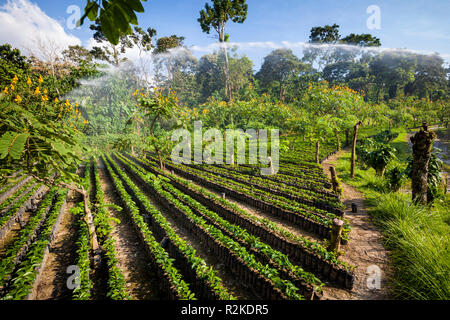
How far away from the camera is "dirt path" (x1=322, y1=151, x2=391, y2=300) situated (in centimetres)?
420

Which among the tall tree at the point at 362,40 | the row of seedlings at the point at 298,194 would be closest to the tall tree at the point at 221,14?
the row of seedlings at the point at 298,194

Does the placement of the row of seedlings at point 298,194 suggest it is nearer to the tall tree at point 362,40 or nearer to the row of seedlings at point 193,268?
the row of seedlings at point 193,268

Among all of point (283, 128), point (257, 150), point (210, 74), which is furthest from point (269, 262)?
point (210, 74)

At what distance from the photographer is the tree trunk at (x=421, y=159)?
20.4 ft

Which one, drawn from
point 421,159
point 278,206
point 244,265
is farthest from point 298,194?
point 244,265

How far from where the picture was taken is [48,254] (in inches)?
220

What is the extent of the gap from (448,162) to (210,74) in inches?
2005

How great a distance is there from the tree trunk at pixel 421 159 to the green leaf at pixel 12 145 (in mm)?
9514

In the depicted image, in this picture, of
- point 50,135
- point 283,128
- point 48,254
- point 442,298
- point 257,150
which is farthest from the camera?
point 283,128

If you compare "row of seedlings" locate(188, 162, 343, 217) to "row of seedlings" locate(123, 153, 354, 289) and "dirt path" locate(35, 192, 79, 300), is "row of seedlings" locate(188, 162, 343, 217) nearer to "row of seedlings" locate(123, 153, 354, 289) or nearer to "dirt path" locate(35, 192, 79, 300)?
"row of seedlings" locate(123, 153, 354, 289)

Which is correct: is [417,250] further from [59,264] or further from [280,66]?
[280,66]

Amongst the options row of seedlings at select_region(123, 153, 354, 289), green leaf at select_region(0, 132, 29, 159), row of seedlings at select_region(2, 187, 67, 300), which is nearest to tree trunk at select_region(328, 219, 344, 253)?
row of seedlings at select_region(123, 153, 354, 289)

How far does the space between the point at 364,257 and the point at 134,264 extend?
21.3 feet
